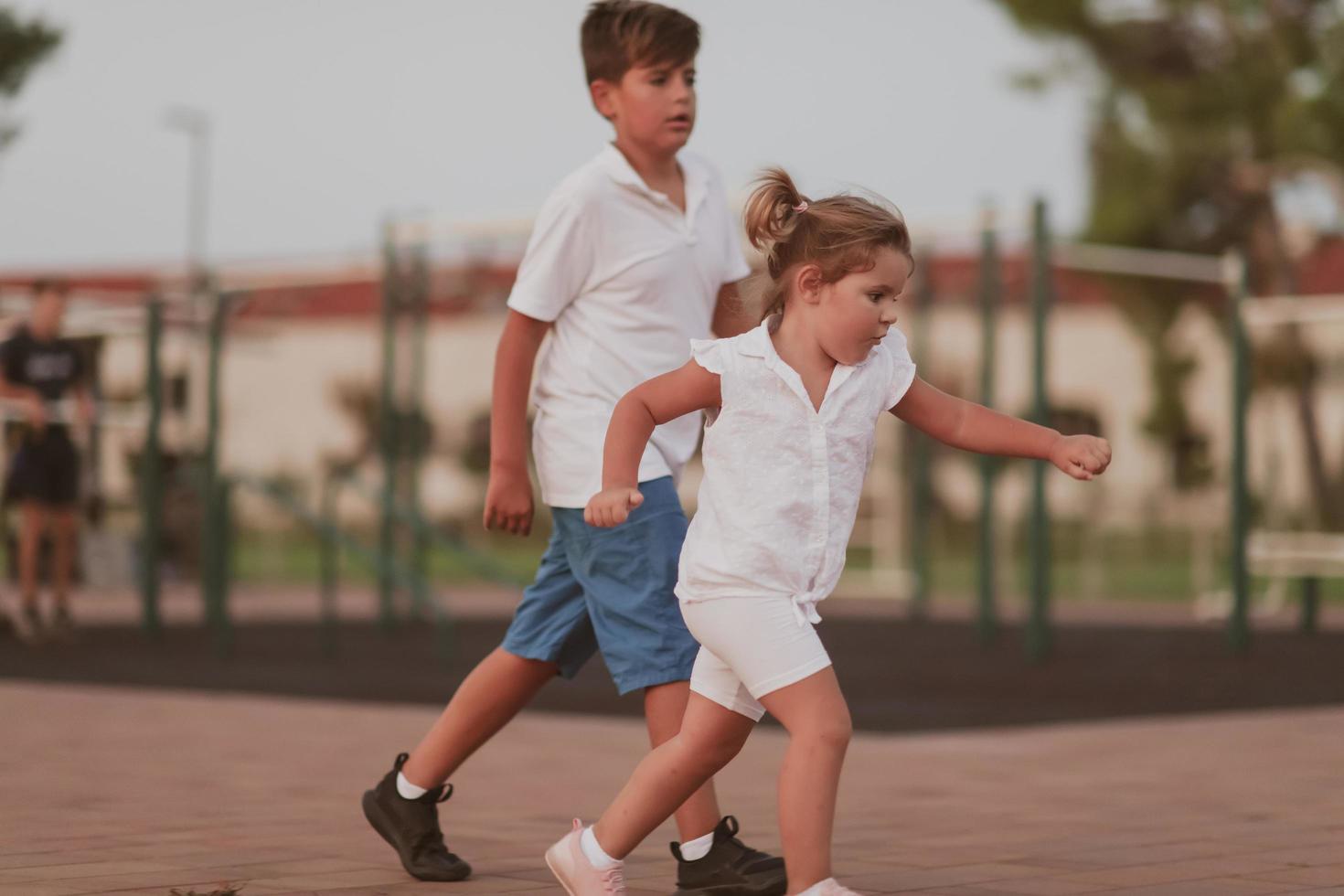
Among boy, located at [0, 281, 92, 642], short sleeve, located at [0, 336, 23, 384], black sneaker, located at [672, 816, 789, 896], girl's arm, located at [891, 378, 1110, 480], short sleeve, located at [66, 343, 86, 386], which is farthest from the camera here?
short sleeve, located at [66, 343, 86, 386]

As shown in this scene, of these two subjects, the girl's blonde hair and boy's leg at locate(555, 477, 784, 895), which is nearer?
the girl's blonde hair

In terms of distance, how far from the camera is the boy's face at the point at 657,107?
13.5ft

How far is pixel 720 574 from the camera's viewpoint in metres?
3.45

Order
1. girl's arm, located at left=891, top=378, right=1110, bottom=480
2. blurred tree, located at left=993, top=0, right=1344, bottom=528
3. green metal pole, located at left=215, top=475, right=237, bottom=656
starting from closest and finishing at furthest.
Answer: girl's arm, located at left=891, top=378, right=1110, bottom=480 < green metal pole, located at left=215, top=475, right=237, bottom=656 < blurred tree, located at left=993, top=0, right=1344, bottom=528

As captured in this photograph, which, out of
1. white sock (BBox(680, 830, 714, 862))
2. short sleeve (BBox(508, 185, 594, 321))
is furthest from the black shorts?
white sock (BBox(680, 830, 714, 862))

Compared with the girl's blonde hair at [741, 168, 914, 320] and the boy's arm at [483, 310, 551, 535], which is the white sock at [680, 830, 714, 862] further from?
the girl's blonde hair at [741, 168, 914, 320]

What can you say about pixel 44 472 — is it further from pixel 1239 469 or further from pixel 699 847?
pixel 699 847

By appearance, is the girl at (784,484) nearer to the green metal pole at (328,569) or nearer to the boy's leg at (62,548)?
the green metal pole at (328,569)

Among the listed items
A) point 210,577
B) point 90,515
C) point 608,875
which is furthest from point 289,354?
point 608,875

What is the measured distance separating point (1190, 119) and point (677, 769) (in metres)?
24.1

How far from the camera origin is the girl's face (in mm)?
3479

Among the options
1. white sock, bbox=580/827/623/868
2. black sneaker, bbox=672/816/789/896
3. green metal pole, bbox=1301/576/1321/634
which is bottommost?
green metal pole, bbox=1301/576/1321/634

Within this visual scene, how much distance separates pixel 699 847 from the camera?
3.90 m

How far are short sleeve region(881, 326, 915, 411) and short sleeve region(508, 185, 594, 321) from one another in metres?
0.69
